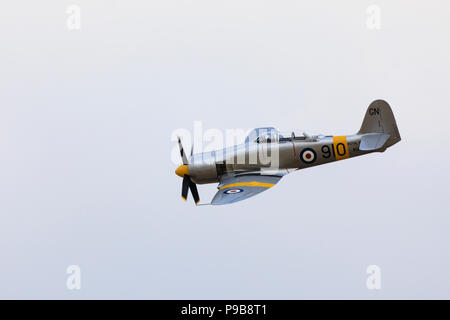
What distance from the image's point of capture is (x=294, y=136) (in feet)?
98.1

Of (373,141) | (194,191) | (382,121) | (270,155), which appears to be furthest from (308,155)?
(194,191)

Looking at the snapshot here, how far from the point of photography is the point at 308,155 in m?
29.8

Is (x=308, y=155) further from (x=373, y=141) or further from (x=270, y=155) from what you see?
(x=373, y=141)

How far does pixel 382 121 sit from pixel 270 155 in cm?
356

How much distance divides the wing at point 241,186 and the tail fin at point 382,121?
3187 millimetres

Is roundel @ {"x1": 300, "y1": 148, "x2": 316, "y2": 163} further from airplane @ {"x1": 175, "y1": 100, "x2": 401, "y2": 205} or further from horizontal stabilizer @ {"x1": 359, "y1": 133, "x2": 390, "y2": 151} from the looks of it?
horizontal stabilizer @ {"x1": 359, "y1": 133, "x2": 390, "y2": 151}

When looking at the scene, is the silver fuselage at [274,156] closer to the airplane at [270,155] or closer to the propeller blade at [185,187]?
the airplane at [270,155]

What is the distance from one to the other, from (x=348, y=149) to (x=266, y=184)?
8.98 feet

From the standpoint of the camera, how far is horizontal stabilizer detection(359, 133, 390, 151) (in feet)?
95.3

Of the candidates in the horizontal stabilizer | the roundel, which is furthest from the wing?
the horizontal stabilizer

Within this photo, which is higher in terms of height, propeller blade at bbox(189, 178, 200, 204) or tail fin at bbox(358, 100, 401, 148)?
tail fin at bbox(358, 100, 401, 148)

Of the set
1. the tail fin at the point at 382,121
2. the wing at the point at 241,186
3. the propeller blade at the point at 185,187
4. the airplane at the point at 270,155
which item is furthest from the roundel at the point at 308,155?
the propeller blade at the point at 185,187

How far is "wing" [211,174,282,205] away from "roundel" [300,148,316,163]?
37.3 inches
